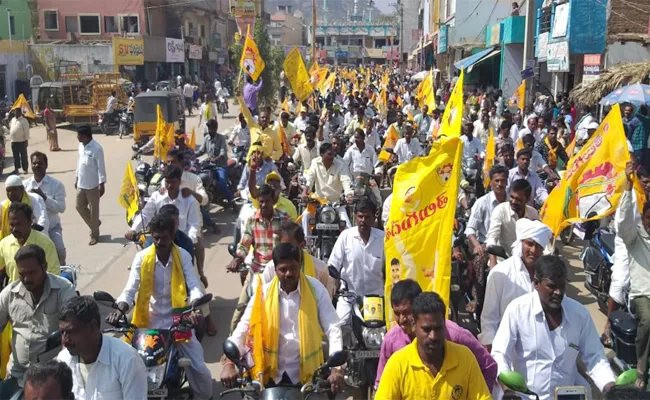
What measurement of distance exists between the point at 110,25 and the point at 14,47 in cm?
990

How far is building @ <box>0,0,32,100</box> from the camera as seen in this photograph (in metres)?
35.3

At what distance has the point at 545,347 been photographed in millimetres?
3816

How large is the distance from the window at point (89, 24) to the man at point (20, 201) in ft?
136

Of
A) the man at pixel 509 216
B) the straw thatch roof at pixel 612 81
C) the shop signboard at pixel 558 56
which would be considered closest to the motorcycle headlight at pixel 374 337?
the man at pixel 509 216

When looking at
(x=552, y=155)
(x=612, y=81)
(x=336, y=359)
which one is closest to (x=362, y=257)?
(x=336, y=359)

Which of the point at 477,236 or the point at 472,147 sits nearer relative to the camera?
the point at 477,236

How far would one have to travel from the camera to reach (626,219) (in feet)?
18.2

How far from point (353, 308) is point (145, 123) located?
17.8m

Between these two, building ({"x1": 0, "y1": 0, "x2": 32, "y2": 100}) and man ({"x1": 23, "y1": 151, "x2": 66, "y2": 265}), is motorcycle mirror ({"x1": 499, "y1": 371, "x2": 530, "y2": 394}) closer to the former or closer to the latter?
man ({"x1": 23, "y1": 151, "x2": 66, "y2": 265})

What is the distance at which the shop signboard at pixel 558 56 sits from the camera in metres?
19.1

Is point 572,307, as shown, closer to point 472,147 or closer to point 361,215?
point 361,215

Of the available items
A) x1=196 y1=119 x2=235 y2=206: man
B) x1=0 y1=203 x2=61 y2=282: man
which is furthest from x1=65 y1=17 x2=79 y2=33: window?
x1=0 y1=203 x2=61 y2=282: man

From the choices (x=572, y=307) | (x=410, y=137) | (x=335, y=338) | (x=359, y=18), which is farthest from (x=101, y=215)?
(x=359, y=18)

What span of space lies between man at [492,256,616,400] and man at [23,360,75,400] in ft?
7.23
